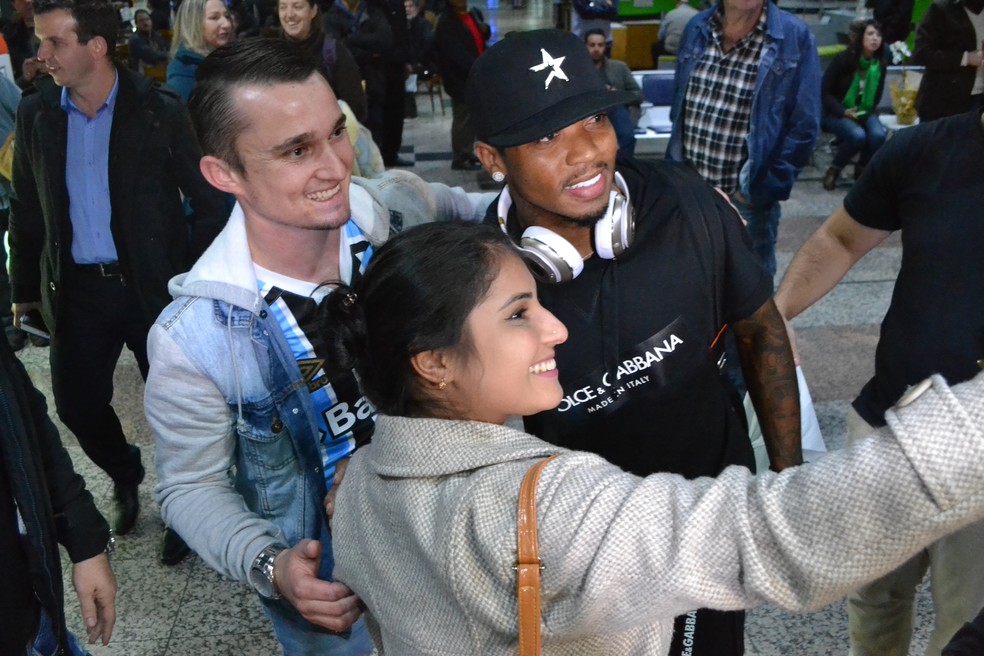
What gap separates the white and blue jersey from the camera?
6.54 ft

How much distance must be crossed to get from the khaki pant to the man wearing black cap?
536 mm

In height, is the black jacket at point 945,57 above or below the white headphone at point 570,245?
below

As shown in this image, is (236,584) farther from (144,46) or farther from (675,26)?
(675,26)

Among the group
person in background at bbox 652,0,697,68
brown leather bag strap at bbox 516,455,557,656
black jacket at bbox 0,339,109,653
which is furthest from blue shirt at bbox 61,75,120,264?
person in background at bbox 652,0,697,68

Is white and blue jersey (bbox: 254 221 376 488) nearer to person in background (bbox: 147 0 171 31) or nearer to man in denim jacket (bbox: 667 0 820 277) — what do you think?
man in denim jacket (bbox: 667 0 820 277)

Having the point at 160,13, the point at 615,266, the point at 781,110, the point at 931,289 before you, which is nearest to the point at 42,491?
the point at 615,266

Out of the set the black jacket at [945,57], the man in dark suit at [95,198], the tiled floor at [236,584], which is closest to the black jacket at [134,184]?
the man in dark suit at [95,198]

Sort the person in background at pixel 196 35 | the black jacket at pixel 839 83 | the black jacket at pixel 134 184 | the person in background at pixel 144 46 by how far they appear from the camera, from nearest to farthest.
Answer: the black jacket at pixel 134 184 < the person in background at pixel 196 35 < the black jacket at pixel 839 83 < the person in background at pixel 144 46

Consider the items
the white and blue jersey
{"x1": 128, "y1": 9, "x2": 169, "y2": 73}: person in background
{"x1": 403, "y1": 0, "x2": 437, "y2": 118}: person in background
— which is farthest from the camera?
{"x1": 403, "y1": 0, "x2": 437, "y2": 118}: person in background

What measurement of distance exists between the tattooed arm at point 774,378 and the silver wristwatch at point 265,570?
3.70ft

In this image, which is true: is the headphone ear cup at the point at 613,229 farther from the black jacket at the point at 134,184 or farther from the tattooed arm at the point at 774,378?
the black jacket at the point at 134,184

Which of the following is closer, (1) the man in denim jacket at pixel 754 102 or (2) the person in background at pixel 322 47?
(1) the man in denim jacket at pixel 754 102

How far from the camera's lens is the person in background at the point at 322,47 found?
5.95 metres

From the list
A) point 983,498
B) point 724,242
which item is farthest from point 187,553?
point 983,498
